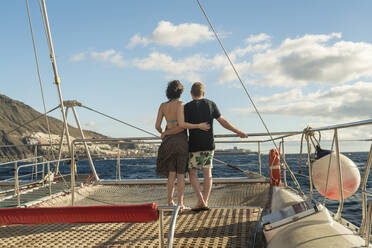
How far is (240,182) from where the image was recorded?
5.95 meters

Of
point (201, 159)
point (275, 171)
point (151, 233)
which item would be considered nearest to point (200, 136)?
point (201, 159)

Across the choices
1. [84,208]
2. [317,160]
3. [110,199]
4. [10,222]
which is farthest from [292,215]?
[110,199]

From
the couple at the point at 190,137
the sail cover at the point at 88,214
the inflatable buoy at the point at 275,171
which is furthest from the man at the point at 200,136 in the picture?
the inflatable buoy at the point at 275,171

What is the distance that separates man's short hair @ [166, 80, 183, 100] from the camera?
357 centimetres

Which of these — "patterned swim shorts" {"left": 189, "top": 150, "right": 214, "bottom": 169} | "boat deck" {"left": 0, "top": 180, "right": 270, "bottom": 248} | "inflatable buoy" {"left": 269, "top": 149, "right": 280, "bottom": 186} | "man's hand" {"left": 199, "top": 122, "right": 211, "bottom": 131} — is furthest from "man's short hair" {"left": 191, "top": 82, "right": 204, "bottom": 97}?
"inflatable buoy" {"left": 269, "top": 149, "right": 280, "bottom": 186}

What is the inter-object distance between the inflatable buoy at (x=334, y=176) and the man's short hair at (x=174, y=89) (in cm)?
163

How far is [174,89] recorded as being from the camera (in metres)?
3.57

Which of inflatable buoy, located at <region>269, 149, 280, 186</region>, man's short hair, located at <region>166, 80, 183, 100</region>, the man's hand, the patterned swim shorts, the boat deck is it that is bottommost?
the boat deck

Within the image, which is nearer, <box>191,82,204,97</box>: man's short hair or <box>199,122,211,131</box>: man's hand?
<box>199,122,211,131</box>: man's hand

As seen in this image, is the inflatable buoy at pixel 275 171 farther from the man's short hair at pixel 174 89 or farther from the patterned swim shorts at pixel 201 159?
the man's short hair at pixel 174 89

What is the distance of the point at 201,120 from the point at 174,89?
0.45 m

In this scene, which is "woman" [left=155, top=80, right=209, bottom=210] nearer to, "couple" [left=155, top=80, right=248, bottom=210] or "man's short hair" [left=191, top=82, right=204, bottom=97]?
"couple" [left=155, top=80, right=248, bottom=210]

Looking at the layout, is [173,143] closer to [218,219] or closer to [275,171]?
[218,219]

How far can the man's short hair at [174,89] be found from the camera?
3572 mm
